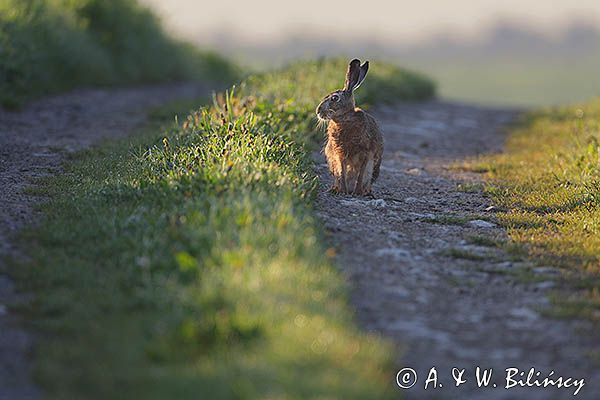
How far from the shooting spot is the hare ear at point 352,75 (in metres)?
8.44

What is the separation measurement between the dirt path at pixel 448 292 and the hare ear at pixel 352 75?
1.02 m

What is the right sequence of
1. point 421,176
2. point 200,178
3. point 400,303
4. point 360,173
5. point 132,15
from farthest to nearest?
point 132,15
point 421,176
point 360,173
point 200,178
point 400,303

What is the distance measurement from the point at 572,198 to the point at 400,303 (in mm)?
3563

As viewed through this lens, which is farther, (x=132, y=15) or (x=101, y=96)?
(x=132, y=15)

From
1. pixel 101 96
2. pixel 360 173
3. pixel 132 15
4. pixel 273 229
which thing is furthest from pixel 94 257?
pixel 132 15

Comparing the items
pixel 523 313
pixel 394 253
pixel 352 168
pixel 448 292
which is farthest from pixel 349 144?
pixel 523 313

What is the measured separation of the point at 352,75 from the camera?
851 centimetres

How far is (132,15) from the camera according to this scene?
67.4 feet

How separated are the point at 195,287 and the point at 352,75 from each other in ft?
12.9

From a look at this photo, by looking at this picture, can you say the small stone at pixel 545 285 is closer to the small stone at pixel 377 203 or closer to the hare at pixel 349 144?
the small stone at pixel 377 203

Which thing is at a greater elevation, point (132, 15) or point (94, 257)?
point (132, 15)

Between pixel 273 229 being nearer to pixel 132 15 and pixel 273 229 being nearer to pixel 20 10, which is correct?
pixel 20 10

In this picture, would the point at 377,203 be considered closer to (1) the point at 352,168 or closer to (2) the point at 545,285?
(1) the point at 352,168

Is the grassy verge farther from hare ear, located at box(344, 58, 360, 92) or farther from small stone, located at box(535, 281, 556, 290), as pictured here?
hare ear, located at box(344, 58, 360, 92)
